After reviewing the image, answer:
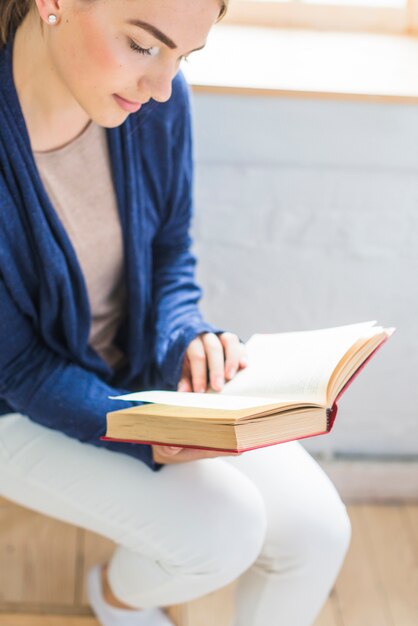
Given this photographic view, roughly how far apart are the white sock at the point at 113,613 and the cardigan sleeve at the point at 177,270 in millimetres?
449

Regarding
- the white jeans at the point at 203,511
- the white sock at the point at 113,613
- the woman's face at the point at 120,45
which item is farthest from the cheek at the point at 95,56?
the white sock at the point at 113,613

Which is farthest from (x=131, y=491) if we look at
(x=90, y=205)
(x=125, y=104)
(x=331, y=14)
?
(x=331, y=14)

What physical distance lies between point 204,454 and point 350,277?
0.69 m

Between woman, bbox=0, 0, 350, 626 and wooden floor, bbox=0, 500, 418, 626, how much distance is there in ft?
0.92

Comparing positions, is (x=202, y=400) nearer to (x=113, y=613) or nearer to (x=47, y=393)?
(x=47, y=393)

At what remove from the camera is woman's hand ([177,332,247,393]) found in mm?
1183

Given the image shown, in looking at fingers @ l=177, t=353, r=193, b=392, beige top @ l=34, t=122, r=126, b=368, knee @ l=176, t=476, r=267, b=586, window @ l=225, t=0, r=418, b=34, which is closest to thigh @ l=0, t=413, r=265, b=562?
knee @ l=176, t=476, r=267, b=586

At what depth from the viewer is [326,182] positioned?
1.61 m

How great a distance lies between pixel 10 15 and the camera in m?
1.15

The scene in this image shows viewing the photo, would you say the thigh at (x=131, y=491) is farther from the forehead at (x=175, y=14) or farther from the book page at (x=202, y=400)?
the forehead at (x=175, y=14)

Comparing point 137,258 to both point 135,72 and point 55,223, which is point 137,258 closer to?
point 55,223

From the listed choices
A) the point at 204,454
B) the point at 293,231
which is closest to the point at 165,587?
the point at 204,454

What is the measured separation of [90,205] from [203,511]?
1.55ft

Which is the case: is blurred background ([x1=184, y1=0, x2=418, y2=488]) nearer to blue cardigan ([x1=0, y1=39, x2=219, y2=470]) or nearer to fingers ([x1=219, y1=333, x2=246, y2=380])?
blue cardigan ([x1=0, y1=39, x2=219, y2=470])
